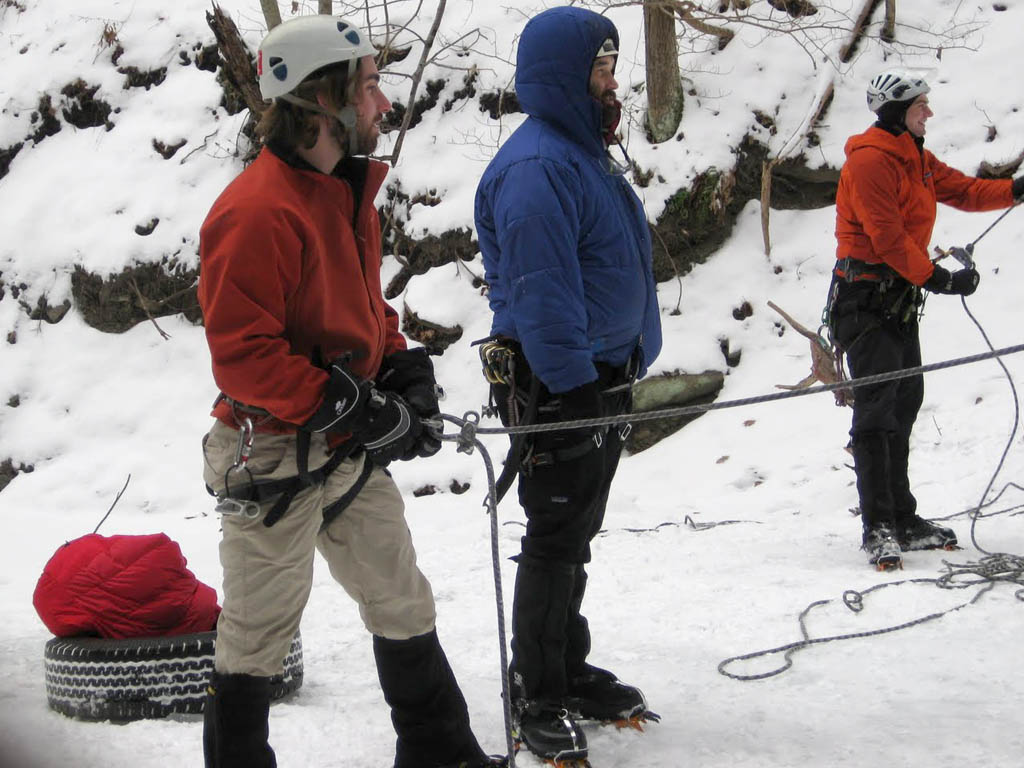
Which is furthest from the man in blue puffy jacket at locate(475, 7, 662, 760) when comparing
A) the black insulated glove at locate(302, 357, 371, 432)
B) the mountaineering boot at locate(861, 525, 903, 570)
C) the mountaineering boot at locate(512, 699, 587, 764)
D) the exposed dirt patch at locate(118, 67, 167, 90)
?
the exposed dirt patch at locate(118, 67, 167, 90)

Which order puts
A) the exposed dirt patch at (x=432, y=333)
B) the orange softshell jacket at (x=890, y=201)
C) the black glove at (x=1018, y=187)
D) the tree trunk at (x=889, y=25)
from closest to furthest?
the orange softshell jacket at (x=890, y=201)
the black glove at (x=1018, y=187)
the exposed dirt patch at (x=432, y=333)
the tree trunk at (x=889, y=25)

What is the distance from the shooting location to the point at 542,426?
2727mm

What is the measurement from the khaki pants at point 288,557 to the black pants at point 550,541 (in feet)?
1.39

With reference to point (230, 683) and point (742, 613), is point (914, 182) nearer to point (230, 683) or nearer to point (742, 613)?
point (742, 613)

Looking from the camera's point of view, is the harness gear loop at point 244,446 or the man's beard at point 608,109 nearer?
the harness gear loop at point 244,446

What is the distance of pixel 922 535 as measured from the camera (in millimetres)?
4785

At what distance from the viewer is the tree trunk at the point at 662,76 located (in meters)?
8.79

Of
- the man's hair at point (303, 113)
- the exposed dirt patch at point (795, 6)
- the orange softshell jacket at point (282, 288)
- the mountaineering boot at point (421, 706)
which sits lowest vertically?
the mountaineering boot at point (421, 706)

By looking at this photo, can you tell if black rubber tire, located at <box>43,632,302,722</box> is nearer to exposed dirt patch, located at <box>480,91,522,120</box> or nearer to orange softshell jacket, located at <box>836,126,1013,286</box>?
orange softshell jacket, located at <box>836,126,1013,286</box>

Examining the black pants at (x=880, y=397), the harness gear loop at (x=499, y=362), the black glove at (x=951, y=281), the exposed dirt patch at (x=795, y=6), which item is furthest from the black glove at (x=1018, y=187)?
the exposed dirt patch at (x=795, y=6)

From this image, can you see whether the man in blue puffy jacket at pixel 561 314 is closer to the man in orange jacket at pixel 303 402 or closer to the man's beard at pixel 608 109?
the man's beard at pixel 608 109

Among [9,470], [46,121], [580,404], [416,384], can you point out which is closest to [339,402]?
[416,384]

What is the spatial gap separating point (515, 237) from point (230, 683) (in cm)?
132

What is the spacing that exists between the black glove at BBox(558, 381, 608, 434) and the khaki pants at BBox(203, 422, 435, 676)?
57cm
